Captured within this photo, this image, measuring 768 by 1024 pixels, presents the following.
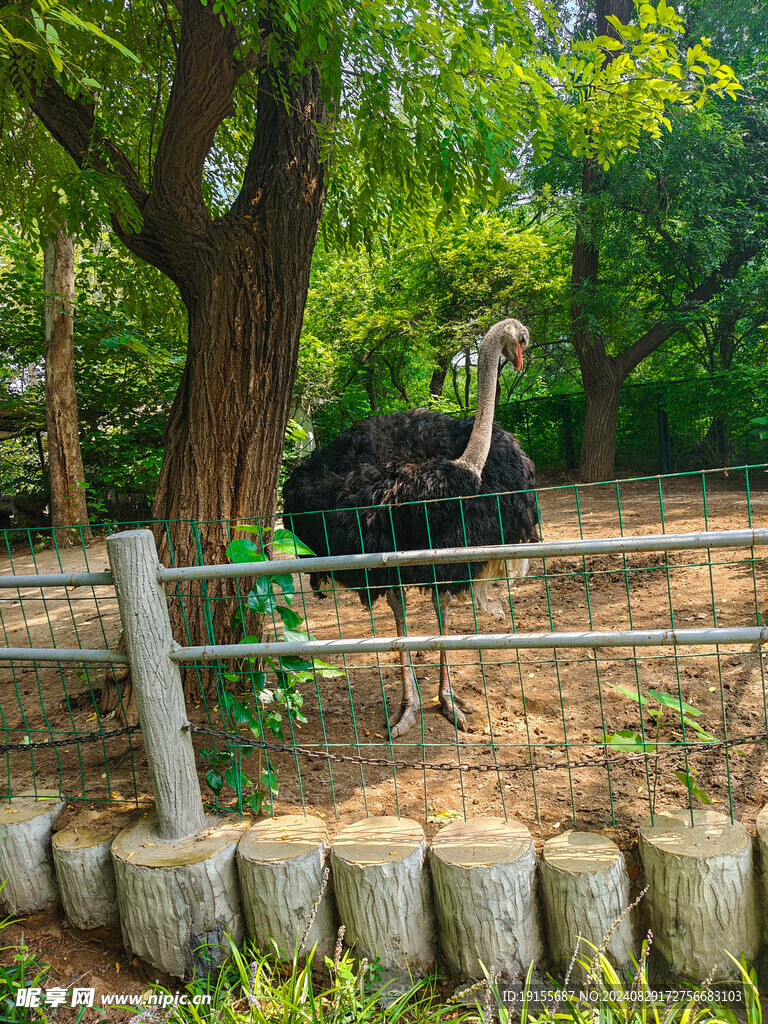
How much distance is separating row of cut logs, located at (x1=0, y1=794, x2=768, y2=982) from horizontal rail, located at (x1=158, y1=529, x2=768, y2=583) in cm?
82

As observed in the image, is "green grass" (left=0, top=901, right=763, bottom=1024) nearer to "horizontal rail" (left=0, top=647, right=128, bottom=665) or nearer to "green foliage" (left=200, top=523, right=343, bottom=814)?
"green foliage" (left=200, top=523, right=343, bottom=814)

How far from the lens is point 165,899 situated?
2.16 m

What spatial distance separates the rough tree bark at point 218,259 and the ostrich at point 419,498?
358mm

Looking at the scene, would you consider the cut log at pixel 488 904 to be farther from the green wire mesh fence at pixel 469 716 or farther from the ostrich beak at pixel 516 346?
the ostrich beak at pixel 516 346

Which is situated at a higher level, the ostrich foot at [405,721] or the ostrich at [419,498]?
the ostrich at [419,498]

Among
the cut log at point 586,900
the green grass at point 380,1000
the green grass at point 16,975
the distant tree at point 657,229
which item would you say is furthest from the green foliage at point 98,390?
the cut log at point 586,900

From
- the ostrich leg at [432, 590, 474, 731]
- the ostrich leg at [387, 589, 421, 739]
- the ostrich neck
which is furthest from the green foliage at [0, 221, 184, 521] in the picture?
the ostrich leg at [432, 590, 474, 731]

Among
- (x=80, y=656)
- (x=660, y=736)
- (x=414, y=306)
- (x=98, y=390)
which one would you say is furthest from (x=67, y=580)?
(x=414, y=306)

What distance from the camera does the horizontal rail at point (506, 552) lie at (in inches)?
70.9

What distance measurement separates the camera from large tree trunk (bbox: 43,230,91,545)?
327 inches

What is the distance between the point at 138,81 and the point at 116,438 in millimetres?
6133

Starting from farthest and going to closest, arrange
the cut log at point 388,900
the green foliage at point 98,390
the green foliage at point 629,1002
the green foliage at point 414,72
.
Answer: the green foliage at point 98,390 → the green foliage at point 414,72 → the cut log at point 388,900 → the green foliage at point 629,1002

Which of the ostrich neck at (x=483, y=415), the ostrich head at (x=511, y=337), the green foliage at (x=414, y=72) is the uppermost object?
the green foliage at (x=414, y=72)

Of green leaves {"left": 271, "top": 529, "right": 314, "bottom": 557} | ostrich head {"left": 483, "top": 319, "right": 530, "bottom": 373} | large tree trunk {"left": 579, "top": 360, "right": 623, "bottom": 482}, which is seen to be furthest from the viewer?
large tree trunk {"left": 579, "top": 360, "right": 623, "bottom": 482}
